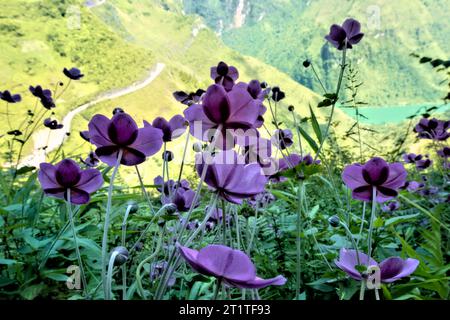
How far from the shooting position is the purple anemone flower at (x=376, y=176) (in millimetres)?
591

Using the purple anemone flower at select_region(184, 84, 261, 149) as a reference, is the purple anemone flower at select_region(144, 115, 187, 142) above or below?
above

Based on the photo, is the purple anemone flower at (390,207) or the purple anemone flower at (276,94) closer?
the purple anemone flower at (276,94)

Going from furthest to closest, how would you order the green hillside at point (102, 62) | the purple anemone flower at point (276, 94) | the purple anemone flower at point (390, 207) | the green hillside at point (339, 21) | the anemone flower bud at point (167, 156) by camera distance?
1. the green hillside at point (339, 21)
2. the green hillside at point (102, 62)
3. the purple anemone flower at point (390, 207)
4. the purple anemone flower at point (276, 94)
5. the anemone flower bud at point (167, 156)

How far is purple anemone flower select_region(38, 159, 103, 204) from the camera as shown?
1.74 feet

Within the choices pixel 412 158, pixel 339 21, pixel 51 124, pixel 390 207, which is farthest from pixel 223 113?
pixel 339 21

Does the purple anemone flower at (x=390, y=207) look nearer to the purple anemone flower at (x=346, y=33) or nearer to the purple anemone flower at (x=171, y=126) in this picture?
the purple anemone flower at (x=346, y=33)

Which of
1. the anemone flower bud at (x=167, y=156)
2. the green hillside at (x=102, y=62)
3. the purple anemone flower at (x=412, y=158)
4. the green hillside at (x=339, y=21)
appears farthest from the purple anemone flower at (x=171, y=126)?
the green hillside at (x=339, y=21)

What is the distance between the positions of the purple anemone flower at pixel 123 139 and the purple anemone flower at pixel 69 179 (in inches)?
1.3

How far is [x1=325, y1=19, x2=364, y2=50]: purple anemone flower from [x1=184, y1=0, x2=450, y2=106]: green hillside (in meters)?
49.4

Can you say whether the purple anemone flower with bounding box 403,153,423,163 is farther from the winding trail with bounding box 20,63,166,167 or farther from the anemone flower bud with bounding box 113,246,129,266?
the winding trail with bounding box 20,63,166,167

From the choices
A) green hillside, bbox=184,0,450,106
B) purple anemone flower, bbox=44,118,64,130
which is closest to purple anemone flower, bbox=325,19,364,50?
purple anemone flower, bbox=44,118,64,130
